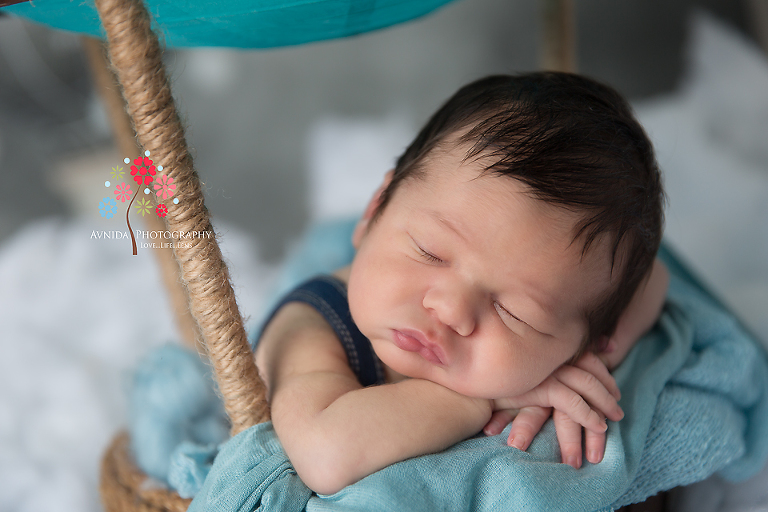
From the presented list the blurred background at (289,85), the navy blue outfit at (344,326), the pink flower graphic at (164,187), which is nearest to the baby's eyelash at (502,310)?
the navy blue outfit at (344,326)

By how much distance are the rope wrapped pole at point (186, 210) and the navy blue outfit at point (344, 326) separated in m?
0.16

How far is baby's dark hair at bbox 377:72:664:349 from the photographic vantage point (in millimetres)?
672

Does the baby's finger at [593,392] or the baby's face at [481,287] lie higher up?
the baby's face at [481,287]

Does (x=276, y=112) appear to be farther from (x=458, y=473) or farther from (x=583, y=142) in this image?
(x=458, y=473)

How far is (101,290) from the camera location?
5.24ft

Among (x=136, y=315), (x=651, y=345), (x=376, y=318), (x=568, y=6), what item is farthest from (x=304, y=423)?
(x=568, y=6)

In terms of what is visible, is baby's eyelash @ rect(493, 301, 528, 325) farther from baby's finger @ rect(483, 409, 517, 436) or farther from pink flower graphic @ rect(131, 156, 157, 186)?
pink flower graphic @ rect(131, 156, 157, 186)

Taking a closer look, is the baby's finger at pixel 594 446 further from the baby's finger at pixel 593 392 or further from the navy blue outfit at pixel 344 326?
the navy blue outfit at pixel 344 326

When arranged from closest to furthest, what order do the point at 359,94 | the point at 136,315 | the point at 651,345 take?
1. the point at 651,345
2. the point at 136,315
3. the point at 359,94

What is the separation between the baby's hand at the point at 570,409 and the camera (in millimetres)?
691

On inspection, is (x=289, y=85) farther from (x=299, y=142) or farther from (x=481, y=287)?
(x=481, y=287)

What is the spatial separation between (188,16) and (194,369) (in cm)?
52

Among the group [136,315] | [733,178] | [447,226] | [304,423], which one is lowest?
[136,315]

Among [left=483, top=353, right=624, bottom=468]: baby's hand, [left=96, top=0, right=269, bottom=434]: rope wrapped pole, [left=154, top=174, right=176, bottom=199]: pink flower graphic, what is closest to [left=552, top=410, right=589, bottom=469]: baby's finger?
[left=483, top=353, right=624, bottom=468]: baby's hand
